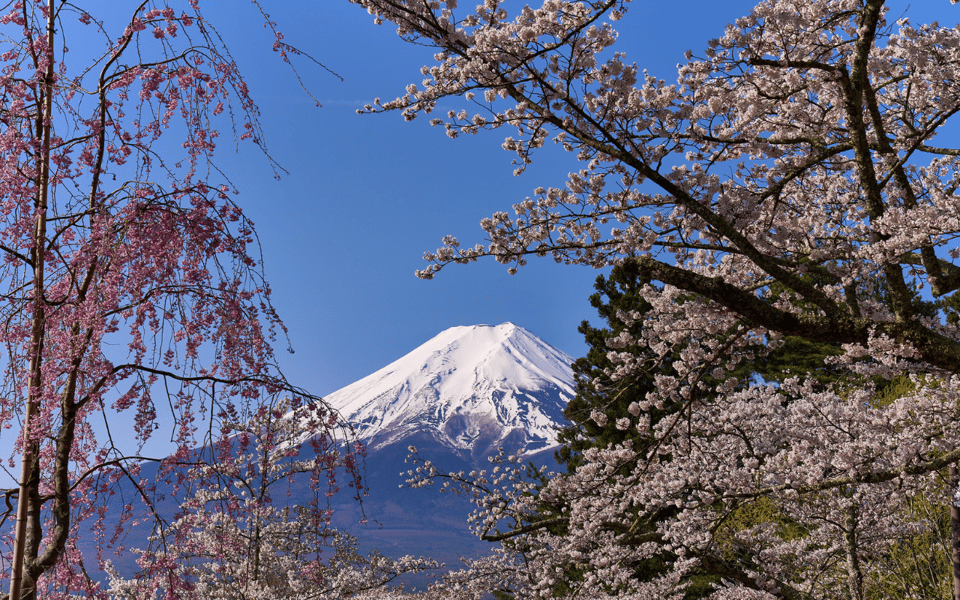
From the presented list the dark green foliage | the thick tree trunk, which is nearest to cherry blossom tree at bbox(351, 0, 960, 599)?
the thick tree trunk

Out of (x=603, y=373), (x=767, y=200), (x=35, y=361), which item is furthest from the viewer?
(x=603, y=373)

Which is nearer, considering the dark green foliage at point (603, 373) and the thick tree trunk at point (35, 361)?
the thick tree trunk at point (35, 361)

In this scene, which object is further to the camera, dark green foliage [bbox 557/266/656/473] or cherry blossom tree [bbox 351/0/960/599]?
dark green foliage [bbox 557/266/656/473]

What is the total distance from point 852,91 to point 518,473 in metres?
8.43

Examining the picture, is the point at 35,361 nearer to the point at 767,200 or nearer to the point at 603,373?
the point at 767,200

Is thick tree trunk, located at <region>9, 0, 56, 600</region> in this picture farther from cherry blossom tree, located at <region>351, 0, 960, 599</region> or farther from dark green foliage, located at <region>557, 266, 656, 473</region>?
dark green foliage, located at <region>557, 266, 656, 473</region>

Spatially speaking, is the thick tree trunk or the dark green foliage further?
the dark green foliage

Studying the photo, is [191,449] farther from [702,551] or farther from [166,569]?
[702,551]

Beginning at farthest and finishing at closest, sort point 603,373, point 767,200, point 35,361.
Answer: point 603,373
point 767,200
point 35,361

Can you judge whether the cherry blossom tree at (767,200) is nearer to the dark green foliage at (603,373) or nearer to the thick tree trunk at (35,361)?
the thick tree trunk at (35,361)

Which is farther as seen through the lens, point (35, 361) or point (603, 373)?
point (603, 373)

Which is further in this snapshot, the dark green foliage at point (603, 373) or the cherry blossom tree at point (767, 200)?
the dark green foliage at point (603, 373)

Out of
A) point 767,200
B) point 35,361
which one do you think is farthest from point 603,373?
point 35,361

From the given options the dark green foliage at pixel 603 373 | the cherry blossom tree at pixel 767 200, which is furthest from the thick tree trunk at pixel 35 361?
the dark green foliage at pixel 603 373
